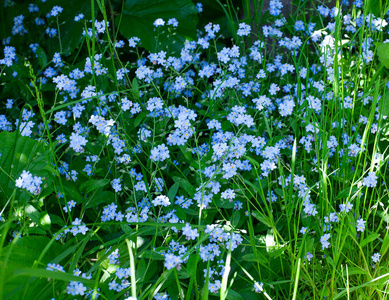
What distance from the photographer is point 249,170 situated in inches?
79.7

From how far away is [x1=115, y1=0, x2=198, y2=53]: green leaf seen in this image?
8.89 ft

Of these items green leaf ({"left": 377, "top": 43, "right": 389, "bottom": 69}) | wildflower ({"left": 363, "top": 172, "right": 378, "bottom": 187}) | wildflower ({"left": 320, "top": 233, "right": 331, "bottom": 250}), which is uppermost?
green leaf ({"left": 377, "top": 43, "right": 389, "bottom": 69})

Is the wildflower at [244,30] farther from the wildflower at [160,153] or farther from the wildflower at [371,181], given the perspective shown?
the wildflower at [371,181]

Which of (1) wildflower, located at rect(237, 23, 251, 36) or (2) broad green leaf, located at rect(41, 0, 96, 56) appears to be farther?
(2) broad green leaf, located at rect(41, 0, 96, 56)

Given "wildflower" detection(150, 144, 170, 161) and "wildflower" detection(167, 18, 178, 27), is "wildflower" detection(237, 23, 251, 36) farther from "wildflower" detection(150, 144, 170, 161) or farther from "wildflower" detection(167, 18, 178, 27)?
"wildflower" detection(150, 144, 170, 161)

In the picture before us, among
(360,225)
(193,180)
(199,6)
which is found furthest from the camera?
(199,6)

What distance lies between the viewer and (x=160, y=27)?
2.78m

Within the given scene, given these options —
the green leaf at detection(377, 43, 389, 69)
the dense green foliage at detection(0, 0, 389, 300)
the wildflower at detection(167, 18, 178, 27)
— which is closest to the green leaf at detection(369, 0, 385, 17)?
the dense green foliage at detection(0, 0, 389, 300)

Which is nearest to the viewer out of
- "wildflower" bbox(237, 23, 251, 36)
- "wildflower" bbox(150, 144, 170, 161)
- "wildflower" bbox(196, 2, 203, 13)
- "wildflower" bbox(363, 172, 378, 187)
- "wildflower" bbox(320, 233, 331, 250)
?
"wildflower" bbox(320, 233, 331, 250)

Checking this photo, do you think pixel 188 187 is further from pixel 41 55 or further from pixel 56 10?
pixel 56 10

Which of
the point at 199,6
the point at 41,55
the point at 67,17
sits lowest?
the point at 41,55

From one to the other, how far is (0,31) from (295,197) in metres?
2.52

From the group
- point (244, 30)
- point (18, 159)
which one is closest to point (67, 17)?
point (244, 30)

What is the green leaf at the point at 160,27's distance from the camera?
8.89 ft
